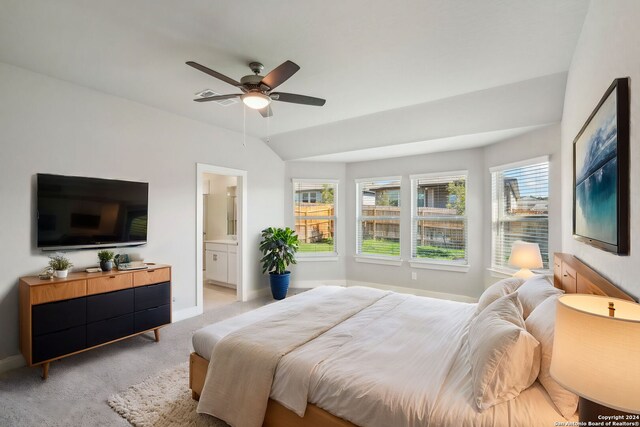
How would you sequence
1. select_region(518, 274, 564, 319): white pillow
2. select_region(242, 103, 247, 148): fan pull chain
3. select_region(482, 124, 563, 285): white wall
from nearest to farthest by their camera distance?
select_region(518, 274, 564, 319): white pillow < select_region(482, 124, 563, 285): white wall < select_region(242, 103, 247, 148): fan pull chain

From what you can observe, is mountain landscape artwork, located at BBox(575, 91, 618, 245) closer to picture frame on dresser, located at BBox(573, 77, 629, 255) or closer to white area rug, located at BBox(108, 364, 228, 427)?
picture frame on dresser, located at BBox(573, 77, 629, 255)

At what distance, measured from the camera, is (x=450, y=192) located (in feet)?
16.1

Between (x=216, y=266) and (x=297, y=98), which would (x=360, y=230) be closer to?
(x=216, y=266)

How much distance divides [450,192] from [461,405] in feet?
13.3

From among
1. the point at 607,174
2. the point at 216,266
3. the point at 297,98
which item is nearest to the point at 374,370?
the point at 607,174

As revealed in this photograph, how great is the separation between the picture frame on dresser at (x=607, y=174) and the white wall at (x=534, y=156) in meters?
1.55

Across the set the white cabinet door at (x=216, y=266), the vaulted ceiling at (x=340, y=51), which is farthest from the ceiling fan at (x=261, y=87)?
the white cabinet door at (x=216, y=266)

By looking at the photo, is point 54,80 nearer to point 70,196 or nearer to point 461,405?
point 70,196

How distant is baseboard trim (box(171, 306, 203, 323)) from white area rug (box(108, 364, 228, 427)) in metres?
1.44

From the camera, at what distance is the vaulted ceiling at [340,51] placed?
200 centimetres

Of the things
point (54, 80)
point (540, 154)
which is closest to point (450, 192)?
point (540, 154)

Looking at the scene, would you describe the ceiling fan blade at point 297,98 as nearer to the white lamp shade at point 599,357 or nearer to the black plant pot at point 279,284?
the white lamp shade at point 599,357

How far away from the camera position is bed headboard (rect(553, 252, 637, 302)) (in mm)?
1376

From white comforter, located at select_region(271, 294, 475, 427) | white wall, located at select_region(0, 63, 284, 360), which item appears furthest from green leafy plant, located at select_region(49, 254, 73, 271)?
white comforter, located at select_region(271, 294, 475, 427)
